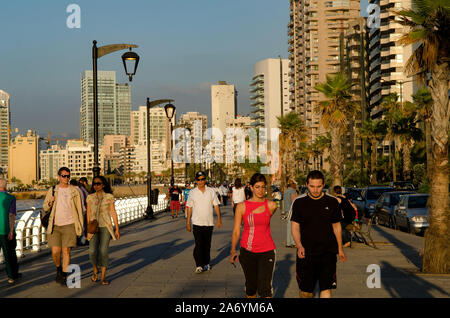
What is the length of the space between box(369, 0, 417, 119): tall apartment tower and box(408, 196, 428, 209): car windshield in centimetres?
7764

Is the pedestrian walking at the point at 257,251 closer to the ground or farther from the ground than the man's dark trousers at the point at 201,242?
farther from the ground

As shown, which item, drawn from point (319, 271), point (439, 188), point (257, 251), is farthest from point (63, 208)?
point (439, 188)

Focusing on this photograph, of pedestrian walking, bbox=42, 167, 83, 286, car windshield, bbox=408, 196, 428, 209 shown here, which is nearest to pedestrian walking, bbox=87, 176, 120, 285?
pedestrian walking, bbox=42, 167, 83, 286

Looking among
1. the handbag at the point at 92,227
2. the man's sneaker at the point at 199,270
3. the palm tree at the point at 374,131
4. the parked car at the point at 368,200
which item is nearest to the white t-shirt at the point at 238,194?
the parked car at the point at 368,200

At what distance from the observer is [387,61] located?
4026 inches

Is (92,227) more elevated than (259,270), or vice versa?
(92,227)

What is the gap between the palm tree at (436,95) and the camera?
1088 cm

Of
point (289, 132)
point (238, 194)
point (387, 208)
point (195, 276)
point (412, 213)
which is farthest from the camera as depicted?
point (289, 132)

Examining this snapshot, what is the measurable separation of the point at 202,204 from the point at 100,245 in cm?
221

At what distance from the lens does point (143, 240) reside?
1864cm

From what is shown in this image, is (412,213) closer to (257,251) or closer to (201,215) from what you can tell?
(201,215)

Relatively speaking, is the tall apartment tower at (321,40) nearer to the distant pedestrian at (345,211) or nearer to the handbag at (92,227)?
the distant pedestrian at (345,211)

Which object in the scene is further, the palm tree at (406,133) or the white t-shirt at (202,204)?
the palm tree at (406,133)

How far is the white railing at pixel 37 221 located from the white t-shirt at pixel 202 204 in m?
4.48
